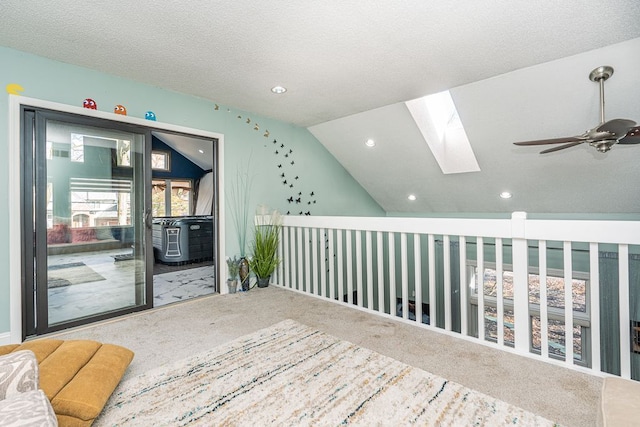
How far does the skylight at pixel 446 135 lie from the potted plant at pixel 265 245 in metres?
2.25

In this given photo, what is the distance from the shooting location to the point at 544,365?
2.02 m

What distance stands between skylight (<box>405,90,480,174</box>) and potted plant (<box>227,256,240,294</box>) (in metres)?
2.88

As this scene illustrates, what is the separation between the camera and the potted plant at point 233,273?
375 centimetres

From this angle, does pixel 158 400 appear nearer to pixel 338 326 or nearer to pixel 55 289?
pixel 338 326

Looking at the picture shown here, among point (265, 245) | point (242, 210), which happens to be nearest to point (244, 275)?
point (265, 245)

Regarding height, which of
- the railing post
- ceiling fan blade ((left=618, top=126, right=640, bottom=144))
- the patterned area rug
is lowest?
the patterned area rug

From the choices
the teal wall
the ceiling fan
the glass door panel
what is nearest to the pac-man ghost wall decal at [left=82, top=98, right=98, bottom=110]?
the teal wall

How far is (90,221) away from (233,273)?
153 cm

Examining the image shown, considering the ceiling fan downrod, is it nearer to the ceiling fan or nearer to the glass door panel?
the ceiling fan

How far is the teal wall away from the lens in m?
2.48

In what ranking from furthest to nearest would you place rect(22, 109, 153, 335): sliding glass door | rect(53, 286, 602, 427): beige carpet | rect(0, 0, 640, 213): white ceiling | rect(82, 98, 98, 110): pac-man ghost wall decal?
rect(82, 98, 98, 110): pac-man ghost wall decal, rect(22, 109, 153, 335): sliding glass door, rect(0, 0, 640, 213): white ceiling, rect(53, 286, 602, 427): beige carpet

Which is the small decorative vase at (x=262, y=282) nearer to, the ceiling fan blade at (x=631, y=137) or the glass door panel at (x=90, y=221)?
the glass door panel at (x=90, y=221)

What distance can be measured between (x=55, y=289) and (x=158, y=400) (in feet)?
5.93

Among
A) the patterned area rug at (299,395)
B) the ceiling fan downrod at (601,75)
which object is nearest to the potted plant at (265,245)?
the patterned area rug at (299,395)
